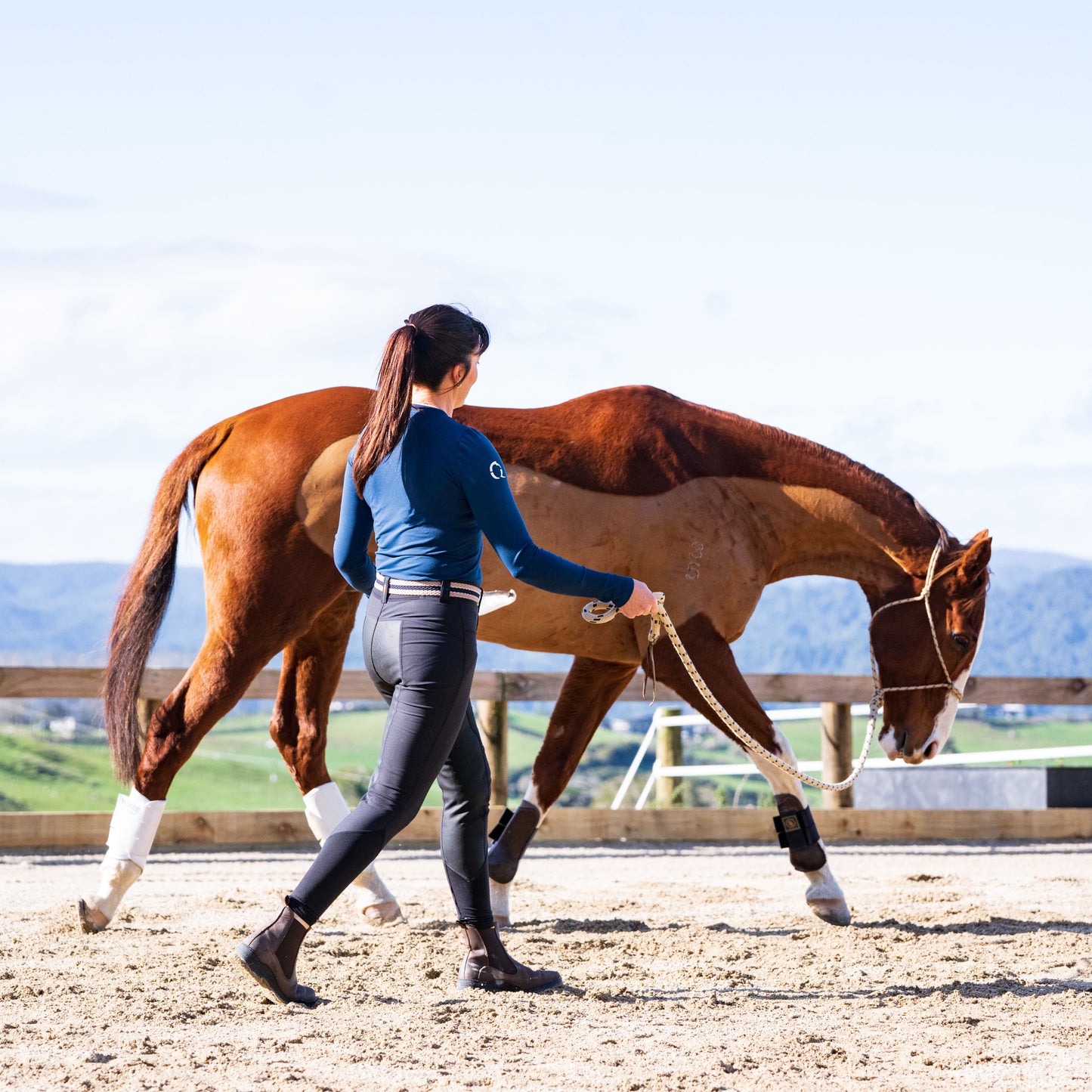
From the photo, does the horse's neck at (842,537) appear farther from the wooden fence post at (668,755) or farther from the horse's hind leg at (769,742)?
the wooden fence post at (668,755)

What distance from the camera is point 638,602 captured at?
3.32m

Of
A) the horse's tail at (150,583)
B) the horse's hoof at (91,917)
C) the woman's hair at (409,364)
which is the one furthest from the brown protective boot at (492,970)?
the horse's tail at (150,583)

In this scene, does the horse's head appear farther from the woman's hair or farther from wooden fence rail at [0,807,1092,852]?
the woman's hair

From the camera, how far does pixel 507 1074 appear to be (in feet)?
9.23

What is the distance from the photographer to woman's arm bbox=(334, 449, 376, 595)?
359 centimetres

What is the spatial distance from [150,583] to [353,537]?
1.91m

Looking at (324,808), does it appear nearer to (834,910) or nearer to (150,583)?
(150,583)

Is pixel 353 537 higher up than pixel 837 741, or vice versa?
pixel 353 537

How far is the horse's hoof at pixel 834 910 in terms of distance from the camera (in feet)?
16.7

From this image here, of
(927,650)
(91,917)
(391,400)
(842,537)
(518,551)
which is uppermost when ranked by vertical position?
(391,400)

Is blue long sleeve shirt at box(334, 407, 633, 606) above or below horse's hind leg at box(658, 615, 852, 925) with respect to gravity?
above

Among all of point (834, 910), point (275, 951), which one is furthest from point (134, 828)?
point (834, 910)

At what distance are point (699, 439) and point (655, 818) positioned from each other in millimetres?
3862

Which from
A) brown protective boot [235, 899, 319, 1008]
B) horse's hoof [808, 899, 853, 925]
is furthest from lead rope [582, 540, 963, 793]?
brown protective boot [235, 899, 319, 1008]
